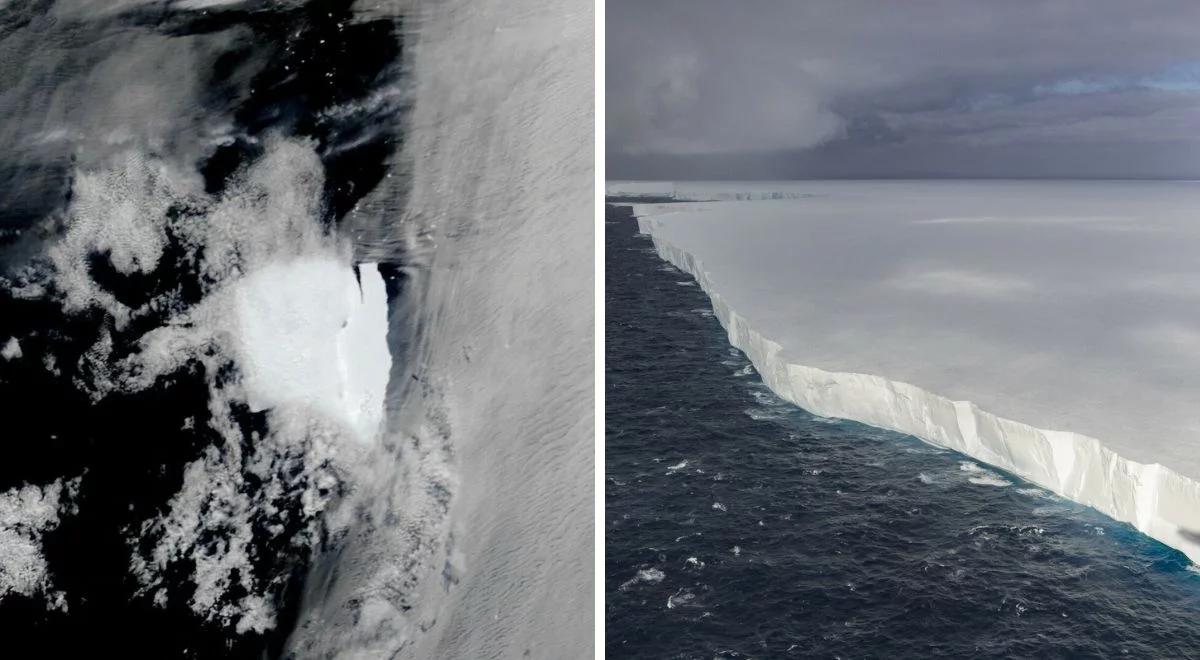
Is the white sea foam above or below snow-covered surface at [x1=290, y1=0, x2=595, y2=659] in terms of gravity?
below

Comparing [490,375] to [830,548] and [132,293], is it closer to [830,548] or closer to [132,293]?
[132,293]

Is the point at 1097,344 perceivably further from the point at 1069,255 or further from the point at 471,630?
the point at 471,630

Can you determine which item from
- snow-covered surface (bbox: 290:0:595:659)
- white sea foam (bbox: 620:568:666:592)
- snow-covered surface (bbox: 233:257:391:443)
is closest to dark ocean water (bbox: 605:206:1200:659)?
white sea foam (bbox: 620:568:666:592)

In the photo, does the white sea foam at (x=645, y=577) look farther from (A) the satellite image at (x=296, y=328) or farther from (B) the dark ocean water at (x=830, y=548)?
(A) the satellite image at (x=296, y=328)

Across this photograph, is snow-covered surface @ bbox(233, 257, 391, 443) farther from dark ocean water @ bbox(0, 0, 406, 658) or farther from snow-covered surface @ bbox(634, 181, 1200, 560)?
snow-covered surface @ bbox(634, 181, 1200, 560)

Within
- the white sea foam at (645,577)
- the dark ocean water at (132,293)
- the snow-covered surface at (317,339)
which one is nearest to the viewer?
the dark ocean water at (132,293)

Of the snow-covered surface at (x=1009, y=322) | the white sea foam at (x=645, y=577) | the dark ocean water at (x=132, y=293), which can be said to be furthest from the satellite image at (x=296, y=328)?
the snow-covered surface at (x=1009, y=322)
